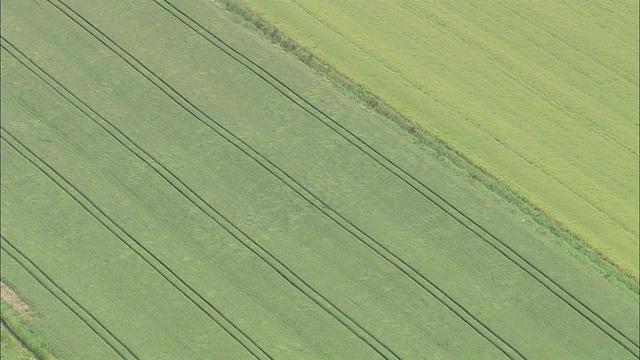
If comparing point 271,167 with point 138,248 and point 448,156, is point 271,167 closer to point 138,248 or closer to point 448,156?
point 138,248

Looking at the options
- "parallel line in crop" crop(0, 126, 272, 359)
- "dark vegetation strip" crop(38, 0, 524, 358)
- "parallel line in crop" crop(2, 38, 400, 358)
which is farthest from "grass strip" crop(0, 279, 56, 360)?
"dark vegetation strip" crop(38, 0, 524, 358)

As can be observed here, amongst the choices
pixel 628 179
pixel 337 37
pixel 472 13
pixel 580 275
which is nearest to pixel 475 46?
pixel 472 13

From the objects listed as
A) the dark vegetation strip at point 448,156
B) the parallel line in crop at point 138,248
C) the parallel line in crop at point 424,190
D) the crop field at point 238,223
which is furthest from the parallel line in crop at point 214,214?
the dark vegetation strip at point 448,156

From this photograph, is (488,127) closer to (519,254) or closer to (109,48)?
(519,254)

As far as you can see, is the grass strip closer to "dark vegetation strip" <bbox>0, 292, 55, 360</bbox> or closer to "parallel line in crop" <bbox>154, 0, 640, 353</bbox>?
"dark vegetation strip" <bbox>0, 292, 55, 360</bbox>

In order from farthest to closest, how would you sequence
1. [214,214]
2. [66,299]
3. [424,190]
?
[424,190] → [214,214] → [66,299]

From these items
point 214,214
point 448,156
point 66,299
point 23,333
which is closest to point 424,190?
point 448,156

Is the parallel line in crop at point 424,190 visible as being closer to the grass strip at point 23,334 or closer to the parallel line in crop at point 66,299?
the parallel line in crop at point 66,299
